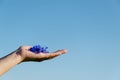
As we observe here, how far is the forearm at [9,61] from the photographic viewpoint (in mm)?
11539

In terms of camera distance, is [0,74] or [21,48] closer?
[0,74]

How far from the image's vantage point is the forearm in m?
11.5

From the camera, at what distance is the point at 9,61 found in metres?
11.7

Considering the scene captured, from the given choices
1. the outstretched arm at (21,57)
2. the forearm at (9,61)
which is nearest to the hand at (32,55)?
the outstretched arm at (21,57)

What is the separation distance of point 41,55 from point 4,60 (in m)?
0.97

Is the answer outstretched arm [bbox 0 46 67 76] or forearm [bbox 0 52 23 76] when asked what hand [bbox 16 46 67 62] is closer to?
outstretched arm [bbox 0 46 67 76]

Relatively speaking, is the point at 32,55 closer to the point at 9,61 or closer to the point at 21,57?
the point at 21,57

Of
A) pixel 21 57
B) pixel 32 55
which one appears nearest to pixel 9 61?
pixel 21 57

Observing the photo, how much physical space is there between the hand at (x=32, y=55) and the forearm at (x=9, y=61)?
0.15m

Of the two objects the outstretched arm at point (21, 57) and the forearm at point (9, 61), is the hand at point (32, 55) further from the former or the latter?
the forearm at point (9, 61)

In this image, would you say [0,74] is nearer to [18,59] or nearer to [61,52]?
[18,59]

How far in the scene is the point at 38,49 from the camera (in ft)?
39.1

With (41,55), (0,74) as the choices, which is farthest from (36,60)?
(0,74)

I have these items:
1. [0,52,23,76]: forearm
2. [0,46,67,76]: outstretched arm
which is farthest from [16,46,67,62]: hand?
[0,52,23,76]: forearm
